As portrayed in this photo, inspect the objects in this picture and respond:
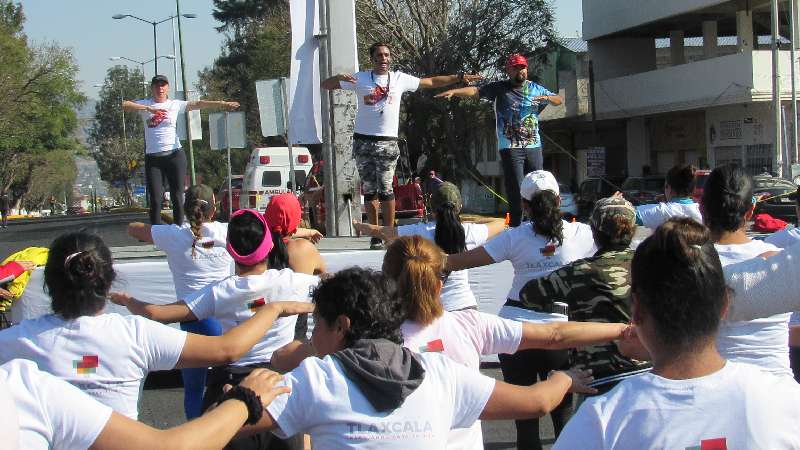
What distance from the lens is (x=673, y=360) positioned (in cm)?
236

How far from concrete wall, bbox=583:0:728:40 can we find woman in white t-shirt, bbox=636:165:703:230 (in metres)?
28.2

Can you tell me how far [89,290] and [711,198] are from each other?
268 centimetres

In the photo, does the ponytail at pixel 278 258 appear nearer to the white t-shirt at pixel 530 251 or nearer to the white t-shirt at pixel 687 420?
the white t-shirt at pixel 530 251

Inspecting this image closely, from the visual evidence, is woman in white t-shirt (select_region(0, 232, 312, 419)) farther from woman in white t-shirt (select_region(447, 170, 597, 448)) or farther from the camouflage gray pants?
the camouflage gray pants

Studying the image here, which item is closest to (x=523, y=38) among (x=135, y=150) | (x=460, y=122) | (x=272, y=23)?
(x=460, y=122)

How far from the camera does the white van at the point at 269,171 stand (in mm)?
26222

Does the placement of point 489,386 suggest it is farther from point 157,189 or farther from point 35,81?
point 35,81

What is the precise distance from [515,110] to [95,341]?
6.23 m

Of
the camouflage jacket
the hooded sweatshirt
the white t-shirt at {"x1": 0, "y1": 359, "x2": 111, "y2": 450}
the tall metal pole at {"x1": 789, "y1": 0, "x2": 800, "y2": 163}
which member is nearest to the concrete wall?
the tall metal pole at {"x1": 789, "y1": 0, "x2": 800, "y2": 163}

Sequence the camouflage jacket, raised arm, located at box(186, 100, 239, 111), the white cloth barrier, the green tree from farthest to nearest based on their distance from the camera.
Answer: the green tree
raised arm, located at box(186, 100, 239, 111)
the white cloth barrier
the camouflage jacket

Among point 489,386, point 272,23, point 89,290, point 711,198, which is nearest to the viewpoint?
point 489,386

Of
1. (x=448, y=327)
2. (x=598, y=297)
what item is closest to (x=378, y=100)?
(x=598, y=297)

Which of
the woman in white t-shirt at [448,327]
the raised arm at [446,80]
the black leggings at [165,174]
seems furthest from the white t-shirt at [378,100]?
the woman in white t-shirt at [448,327]

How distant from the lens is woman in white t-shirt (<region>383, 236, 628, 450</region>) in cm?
391
